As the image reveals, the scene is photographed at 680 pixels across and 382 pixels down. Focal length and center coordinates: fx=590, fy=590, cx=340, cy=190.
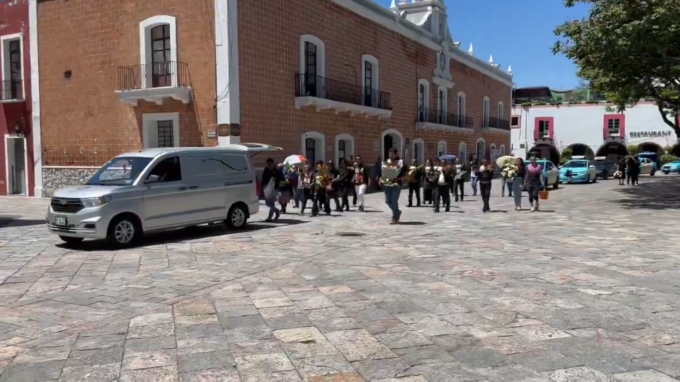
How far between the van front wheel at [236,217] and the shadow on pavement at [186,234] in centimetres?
14

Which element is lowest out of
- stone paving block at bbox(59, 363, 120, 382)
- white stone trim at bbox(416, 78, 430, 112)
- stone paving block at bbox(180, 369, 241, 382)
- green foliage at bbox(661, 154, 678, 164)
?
stone paving block at bbox(59, 363, 120, 382)

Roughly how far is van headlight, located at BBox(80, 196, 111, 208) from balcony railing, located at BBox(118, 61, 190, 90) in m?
9.37

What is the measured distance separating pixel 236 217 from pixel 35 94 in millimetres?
13704

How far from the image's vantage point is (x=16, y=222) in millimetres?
14375

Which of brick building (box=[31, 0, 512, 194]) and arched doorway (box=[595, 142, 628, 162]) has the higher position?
brick building (box=[31, 0, 512, 194])

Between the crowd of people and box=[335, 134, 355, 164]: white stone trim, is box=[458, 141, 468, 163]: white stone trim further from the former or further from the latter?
the crowd of people

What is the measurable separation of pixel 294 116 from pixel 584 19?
Result: 988 cm

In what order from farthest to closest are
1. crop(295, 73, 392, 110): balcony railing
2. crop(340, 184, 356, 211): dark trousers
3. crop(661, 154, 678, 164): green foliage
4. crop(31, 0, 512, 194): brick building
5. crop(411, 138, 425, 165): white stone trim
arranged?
crop(661, 154, 678, 164): green foliage < crop(411, 138, 425, 165): white stone trim < crop(295, 73, 392, 110): balcony railing < crop(31, 0, 512, 194): brick building < crop(340, 184, 356, 211): dark trousers

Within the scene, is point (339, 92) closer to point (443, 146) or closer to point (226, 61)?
point (226, 61)

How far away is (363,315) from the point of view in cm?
578

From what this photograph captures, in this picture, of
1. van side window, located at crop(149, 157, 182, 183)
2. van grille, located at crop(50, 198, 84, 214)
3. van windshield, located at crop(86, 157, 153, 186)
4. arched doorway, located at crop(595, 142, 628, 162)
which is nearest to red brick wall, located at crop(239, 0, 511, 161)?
van side window, located at crop(149, 157, 182, 183)

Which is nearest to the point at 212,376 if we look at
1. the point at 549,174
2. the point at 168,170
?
the point at 168,170

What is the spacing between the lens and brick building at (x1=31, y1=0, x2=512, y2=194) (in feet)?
60.5

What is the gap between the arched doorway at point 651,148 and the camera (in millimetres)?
49344
